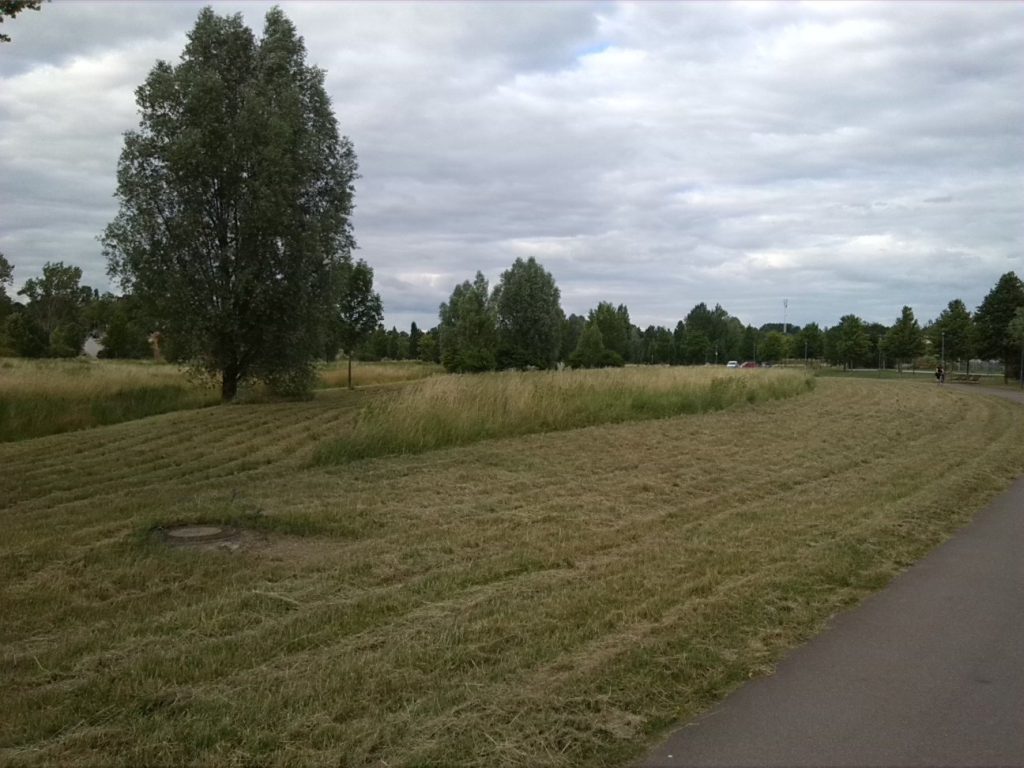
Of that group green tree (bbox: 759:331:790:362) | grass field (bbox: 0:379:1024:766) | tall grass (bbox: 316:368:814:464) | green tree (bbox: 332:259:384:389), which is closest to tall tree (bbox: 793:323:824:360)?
green tree (bbox: 759:331:790:362)

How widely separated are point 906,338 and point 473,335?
1630 inches


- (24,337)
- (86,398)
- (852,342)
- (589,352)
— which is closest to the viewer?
(86,398)

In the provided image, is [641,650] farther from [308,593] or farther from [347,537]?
[347,537]

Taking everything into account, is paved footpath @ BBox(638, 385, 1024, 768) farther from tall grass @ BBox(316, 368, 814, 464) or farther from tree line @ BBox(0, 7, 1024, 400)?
tree line @ BBox(0, 7, 1024, 400)

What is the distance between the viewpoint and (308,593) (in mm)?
5918

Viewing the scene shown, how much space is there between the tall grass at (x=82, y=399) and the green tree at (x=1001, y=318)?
46301 mm

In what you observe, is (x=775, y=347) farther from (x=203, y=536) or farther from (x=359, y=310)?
(x=203, y=536)

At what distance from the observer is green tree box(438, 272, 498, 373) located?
50281mm

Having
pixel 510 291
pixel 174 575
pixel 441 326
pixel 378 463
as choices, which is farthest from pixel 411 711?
pixel 441 326

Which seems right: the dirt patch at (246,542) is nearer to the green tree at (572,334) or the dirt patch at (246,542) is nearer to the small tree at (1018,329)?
the small tree at (1018,329)

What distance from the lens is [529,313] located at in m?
66.8

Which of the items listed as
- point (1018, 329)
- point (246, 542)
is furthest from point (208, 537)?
point (1018, 329)

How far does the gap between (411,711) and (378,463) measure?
8637mm

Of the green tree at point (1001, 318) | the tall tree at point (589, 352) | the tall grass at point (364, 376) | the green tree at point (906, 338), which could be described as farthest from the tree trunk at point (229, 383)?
the green tree at point (906, 338)
